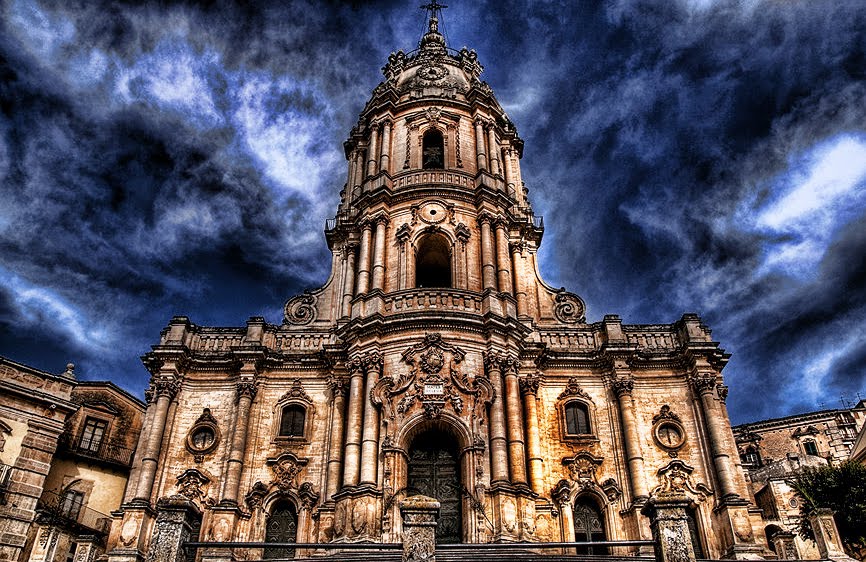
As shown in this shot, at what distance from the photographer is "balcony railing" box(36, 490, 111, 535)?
27.9m

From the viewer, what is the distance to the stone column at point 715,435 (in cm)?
2503

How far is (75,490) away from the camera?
104ft

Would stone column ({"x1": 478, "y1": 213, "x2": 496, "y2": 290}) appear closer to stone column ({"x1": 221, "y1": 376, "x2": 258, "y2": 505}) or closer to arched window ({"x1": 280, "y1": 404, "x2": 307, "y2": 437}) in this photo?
arched window ({"x1": 280, "y1": 404, "x2": 307, "y2": 437})

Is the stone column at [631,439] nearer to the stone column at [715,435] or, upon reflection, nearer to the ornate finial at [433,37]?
the stone column at [715,435]

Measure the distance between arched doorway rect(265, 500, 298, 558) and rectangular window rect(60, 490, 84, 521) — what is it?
37.0 feet

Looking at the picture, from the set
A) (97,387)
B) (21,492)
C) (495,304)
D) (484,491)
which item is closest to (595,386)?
(495,304)

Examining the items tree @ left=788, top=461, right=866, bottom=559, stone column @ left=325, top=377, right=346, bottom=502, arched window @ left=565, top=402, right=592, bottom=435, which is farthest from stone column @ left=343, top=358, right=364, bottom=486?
tree @ left=788, top=461, right=866, bottom=559

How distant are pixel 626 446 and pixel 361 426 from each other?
404 inches

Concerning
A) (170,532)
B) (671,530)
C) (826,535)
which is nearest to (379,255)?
(170,532)

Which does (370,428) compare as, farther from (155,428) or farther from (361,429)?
(155,428)

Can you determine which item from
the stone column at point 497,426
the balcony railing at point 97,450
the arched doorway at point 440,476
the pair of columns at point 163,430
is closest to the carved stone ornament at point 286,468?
the pair of columns at point 163,430

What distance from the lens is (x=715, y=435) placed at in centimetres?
2606

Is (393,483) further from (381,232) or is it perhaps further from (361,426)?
(381,232)

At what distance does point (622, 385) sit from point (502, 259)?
729cm
